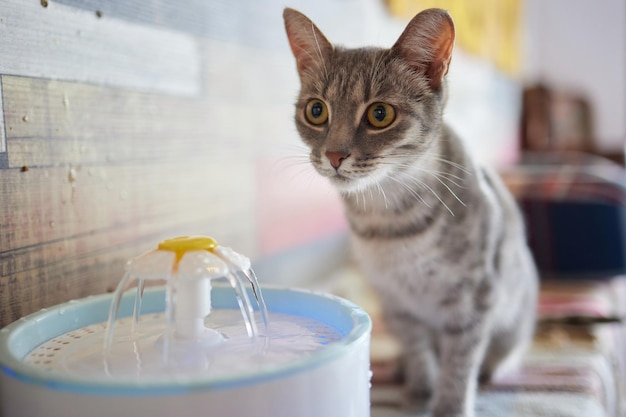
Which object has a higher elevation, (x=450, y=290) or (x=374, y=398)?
(x=450, y=290)

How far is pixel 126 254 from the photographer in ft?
3.17

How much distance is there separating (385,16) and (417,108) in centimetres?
105

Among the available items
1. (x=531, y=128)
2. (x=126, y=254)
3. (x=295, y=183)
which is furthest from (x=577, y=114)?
(x=126, y=254)

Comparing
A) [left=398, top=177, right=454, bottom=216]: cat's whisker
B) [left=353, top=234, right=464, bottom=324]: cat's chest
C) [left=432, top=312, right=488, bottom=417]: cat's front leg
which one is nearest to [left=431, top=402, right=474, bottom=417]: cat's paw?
[left=432, top=312, right=488, bottom=417]: cat's front leg

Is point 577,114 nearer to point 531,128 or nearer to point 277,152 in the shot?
point 531,128

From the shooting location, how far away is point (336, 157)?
0.89 meters

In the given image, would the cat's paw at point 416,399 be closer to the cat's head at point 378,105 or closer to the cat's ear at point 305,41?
the cat's head at point 378,105

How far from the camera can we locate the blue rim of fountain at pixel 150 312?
0.49 metres

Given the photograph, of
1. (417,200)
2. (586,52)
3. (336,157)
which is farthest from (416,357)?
(586,52)

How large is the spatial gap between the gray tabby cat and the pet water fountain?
28 cm

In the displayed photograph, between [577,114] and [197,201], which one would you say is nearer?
[197,201]

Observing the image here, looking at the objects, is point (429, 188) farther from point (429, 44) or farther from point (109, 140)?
point (109, 140)

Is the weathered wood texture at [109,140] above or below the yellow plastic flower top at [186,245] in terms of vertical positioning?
above

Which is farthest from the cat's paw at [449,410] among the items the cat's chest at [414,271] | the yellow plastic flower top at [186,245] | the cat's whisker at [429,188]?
the yellow plastic flower top at [186,245]
